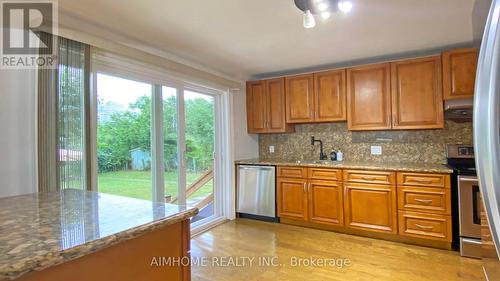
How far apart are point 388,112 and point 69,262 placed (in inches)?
135

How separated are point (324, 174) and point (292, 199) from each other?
22.5 inches

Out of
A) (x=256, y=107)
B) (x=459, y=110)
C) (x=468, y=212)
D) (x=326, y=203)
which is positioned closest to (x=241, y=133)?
(x=256, y=107)

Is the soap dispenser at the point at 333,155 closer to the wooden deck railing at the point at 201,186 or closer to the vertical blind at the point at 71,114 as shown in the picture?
the wooden deck railing at the point at 201,186

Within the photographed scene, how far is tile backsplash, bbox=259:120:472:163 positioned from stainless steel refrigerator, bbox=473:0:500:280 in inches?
124

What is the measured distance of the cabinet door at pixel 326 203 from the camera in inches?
131

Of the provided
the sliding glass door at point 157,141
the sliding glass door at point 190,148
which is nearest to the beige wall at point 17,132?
the sliding glass door at point 157,141

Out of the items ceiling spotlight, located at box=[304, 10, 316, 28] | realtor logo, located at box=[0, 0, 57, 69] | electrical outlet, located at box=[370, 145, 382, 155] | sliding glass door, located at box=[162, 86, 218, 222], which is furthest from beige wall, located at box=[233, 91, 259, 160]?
realtor logo, located at box=[0, 0, 57, 69]

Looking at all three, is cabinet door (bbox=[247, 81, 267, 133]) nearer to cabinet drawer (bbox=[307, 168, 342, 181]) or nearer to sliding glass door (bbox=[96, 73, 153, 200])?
cabinet drawer (bbox=[307, 168, 342, 181])

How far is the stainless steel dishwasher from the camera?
382cm

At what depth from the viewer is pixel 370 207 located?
3.15 metres

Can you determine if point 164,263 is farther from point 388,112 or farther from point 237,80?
point 237,80

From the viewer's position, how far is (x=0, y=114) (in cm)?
177

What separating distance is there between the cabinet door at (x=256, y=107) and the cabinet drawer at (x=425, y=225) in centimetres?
219

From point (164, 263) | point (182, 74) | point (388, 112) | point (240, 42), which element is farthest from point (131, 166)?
point (388, 112)
